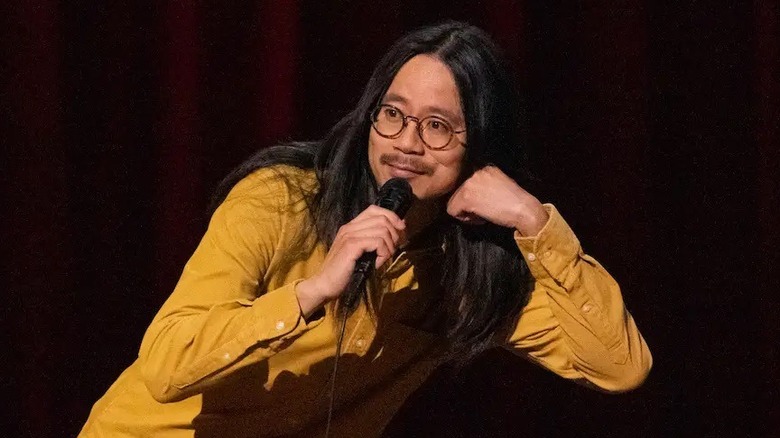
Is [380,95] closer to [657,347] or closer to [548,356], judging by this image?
[548,356]

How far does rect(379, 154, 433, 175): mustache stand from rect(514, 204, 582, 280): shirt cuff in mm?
195

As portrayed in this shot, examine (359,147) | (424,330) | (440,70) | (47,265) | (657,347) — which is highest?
(440,70)

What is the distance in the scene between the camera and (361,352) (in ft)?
5.83

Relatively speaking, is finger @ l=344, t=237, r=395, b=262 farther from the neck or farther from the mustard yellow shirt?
the neck

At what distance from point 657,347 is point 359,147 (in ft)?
3.79

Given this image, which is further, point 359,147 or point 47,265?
point 47,265

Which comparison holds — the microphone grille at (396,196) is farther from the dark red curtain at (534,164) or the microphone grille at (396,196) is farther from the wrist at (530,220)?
the dark red curtain at (534,164)

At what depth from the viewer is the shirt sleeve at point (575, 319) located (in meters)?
1.82

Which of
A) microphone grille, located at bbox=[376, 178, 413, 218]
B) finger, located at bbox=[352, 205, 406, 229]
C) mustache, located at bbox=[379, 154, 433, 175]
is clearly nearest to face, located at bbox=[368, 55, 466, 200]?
mustache, located at bbox=[379, 154, 433, 175]

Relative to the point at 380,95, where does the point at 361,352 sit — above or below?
below

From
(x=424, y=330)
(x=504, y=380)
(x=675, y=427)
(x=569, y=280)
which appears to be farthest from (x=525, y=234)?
(x=675, y=427)

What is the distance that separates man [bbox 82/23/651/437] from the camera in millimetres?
1714

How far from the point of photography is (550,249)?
1812 mm

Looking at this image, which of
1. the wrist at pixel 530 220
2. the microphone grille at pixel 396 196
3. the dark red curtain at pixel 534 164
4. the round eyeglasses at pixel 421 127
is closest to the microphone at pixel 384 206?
the microphone grille at pixel 396 196
